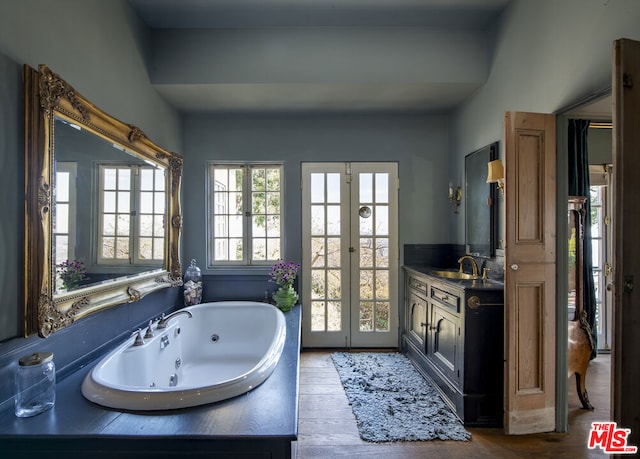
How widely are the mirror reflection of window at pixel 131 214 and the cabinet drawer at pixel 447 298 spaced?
7.34ft

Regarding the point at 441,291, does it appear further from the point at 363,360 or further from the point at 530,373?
the point at 363,360

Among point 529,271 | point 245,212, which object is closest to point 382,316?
point 529,271

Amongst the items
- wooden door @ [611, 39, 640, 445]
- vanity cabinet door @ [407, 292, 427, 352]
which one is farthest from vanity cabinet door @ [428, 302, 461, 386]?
wooden door @ [611, 39, 640, 445]

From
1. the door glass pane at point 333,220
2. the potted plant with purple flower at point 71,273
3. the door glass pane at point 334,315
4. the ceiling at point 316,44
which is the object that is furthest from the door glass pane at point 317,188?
the potted plant with purple flower at point 71,273

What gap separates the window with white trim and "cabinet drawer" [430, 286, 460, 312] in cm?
160

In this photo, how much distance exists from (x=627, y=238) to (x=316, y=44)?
243cm

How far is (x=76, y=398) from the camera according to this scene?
1.43 meters

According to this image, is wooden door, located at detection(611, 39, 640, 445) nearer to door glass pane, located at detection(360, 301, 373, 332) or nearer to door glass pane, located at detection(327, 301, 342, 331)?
door glass pane, located at detection(360, 301, 373, 332)

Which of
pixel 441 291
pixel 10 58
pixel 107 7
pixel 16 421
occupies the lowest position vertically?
pixel 16 421

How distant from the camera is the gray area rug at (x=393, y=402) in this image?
2.03 m

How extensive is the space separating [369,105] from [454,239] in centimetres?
160

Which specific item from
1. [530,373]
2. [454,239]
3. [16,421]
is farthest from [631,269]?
[16,421]

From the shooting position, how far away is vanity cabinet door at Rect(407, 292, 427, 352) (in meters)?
2.80

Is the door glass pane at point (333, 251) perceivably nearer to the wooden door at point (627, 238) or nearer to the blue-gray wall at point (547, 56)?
the blue-gray wall at point (547, 56)
